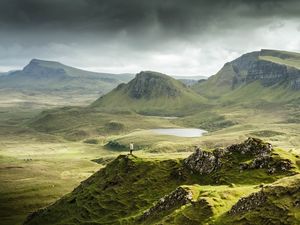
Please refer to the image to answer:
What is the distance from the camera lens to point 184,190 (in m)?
99.7

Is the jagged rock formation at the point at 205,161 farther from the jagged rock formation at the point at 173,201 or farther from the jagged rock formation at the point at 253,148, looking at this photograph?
the jagged rock formation at the point at 173,201

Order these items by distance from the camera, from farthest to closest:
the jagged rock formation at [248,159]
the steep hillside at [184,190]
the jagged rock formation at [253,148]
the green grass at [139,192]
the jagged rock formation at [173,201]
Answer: the jagged rock formation at [253,148] → the jagged rock formation at [248,159] → the jagged rock formation at [173,201] → the green grass at [139,192] → the steep hillside at [184,190]

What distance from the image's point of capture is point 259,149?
119 m

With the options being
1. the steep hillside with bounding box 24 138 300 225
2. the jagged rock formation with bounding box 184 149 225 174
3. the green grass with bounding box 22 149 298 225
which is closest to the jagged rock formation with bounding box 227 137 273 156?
the steep hillside with bounding box 24 138 300 225

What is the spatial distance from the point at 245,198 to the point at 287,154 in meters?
41.1

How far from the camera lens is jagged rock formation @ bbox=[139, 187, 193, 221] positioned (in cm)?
9738

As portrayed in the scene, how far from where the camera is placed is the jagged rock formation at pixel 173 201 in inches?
3834

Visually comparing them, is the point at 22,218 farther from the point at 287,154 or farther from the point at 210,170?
the point at 287,154

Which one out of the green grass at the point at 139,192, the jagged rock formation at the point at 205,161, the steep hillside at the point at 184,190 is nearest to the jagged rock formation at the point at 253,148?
the steep hillside at the point at 184,190

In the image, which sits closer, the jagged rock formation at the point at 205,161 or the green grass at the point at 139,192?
the green grass at the point at 139,192

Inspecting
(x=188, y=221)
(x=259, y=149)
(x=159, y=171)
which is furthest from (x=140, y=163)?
(x=188, y=221)

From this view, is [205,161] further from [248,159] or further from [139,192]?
[139,192]

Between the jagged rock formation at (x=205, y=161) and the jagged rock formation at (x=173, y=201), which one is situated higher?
the jagged rock formation at (x=205, y=161)

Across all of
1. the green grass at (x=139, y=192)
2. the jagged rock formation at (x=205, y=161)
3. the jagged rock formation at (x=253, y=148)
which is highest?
the jagged rock formation at (x=253, y=148)
